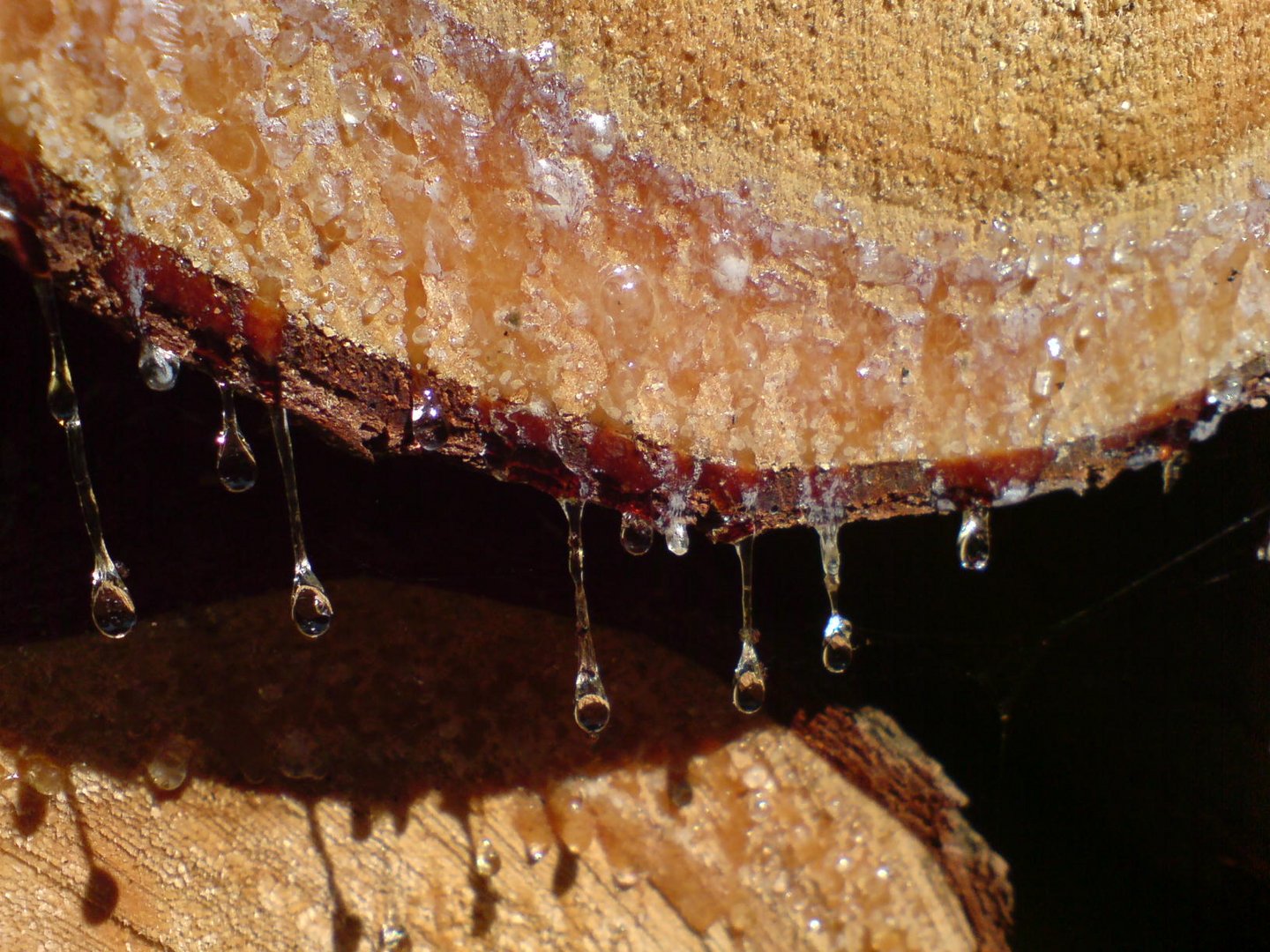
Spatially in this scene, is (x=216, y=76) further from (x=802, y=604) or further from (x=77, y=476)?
(x=802, y=604)

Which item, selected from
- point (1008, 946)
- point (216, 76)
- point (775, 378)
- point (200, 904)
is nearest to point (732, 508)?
point (775, 378)

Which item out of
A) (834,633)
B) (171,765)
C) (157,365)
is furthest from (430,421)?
(834,633)

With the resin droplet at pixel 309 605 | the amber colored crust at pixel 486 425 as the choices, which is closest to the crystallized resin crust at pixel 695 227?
the amber colored crust at pixel 486 425

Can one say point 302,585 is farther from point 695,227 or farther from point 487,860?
point 695,227

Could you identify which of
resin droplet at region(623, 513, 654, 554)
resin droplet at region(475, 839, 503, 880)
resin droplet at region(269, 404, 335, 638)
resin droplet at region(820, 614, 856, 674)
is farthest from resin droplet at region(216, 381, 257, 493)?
resin droplet at region(820, 614, 856, 674)

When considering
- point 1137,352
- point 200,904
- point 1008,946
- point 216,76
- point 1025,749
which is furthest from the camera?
point 1025,749

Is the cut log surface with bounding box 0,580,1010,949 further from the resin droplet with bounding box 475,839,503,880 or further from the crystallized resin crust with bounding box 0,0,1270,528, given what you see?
the crystallized resin crust with bounding box 0,0,1270,528
